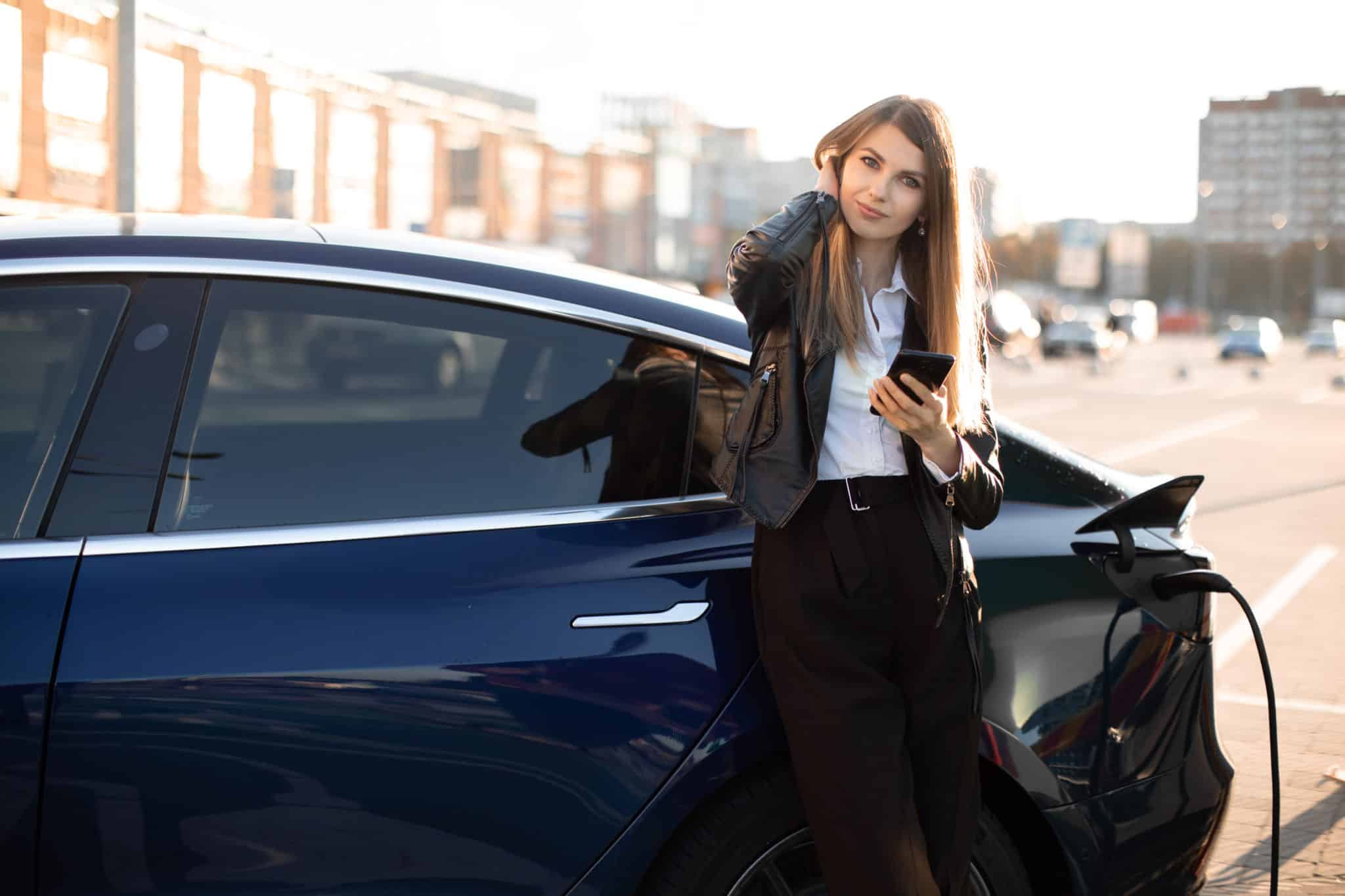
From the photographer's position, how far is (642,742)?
7.59 ft

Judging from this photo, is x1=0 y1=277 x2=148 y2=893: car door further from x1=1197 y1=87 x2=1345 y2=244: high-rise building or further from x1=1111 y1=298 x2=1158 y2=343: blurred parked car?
x1=1111 y1=298 x2=1158 y2=343: blurred parked car

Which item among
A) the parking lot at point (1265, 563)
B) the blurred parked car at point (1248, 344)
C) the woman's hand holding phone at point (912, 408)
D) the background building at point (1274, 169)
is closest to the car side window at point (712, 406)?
the woman's hand holding phone at point (912, 408)

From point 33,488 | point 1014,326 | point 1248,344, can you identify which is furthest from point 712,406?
point 1248,344

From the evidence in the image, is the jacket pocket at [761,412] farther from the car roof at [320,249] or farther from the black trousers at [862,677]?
the car roof at [320,249]

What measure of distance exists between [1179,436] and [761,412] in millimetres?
18422

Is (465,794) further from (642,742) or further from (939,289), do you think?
(939,289)

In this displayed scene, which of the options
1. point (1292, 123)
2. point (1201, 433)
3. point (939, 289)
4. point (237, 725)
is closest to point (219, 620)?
point (237, 725)

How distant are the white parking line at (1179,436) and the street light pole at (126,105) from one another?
9.43m

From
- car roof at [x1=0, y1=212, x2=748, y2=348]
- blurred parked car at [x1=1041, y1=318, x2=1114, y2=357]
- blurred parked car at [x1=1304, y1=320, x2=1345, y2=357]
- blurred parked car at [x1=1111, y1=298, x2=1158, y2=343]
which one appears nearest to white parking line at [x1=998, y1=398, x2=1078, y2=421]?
car roof at [x1=0, y1=212, x2=748, y2=348]

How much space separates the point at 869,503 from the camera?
232 centimetres

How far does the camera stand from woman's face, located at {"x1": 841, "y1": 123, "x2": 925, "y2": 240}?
2.39 metres

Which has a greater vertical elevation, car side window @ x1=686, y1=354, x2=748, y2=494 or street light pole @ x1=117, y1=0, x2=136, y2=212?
street light pole @ x1=117, y1=0, x2=136, y2=212

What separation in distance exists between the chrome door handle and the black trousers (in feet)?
0.33

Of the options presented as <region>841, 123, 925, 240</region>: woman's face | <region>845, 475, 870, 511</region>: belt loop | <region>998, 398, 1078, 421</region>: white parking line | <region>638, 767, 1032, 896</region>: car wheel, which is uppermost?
<region>841, 123, 925, 240</region>: woman's face
